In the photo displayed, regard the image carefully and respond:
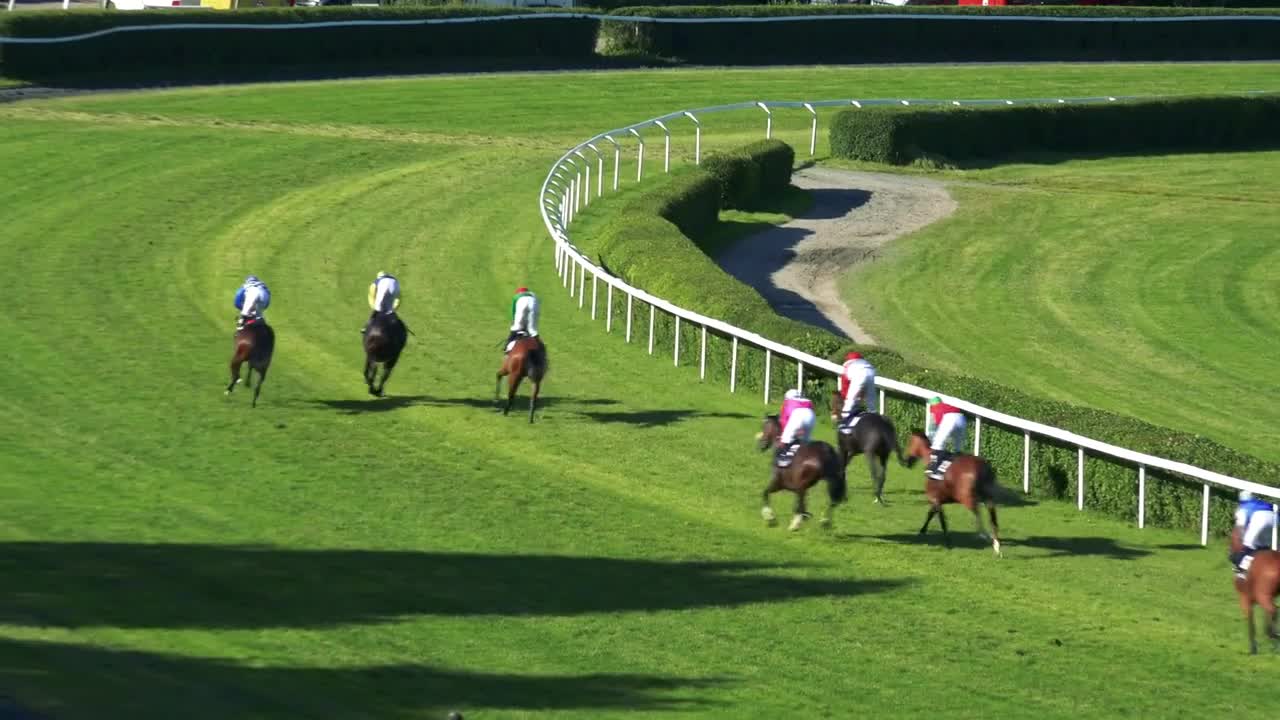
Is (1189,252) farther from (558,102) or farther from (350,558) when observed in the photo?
(350,558)

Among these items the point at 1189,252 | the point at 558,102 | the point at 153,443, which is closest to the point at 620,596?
the point at 153,443

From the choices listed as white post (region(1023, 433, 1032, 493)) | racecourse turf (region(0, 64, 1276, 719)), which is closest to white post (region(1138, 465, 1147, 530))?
racecourse turf (region(0, 64, 1276, 719))

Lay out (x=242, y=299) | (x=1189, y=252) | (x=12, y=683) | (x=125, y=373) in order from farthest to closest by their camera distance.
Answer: (x=1189, y=252)
(x=125, y=373)
(x=242, y=299)
(x=12, y=683)

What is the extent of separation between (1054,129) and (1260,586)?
113 ft

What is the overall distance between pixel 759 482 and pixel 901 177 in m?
25.4

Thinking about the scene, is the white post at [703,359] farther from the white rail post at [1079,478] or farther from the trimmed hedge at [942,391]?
the white rail post at [1079,478]

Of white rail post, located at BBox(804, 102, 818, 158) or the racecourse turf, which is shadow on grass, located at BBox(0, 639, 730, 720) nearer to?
the racecourse turf

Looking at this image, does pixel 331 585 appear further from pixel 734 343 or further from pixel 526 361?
pixel 734 343

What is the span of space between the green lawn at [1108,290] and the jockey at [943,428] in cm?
701

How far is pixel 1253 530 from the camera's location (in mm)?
14023

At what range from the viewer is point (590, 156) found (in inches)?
1551

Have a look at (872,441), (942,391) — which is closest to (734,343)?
(942,391)

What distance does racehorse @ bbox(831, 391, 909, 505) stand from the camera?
57.0 feet

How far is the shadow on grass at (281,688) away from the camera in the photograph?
1061 cm
